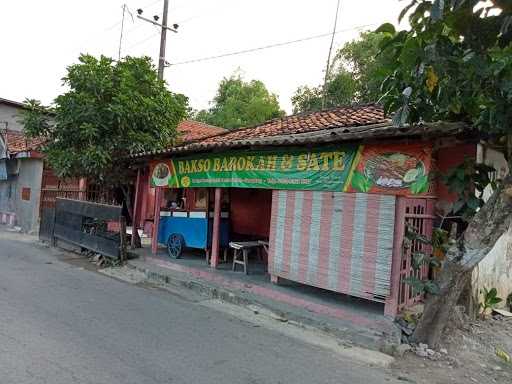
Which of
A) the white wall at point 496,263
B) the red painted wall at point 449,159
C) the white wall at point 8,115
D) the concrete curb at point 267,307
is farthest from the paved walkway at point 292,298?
the white wall at point 8,115

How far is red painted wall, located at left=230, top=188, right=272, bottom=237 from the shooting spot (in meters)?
12.0

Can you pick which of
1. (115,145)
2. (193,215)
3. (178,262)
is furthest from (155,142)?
(178,262)

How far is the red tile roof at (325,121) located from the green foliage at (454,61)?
12.0ft

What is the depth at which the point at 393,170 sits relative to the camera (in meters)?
6.32

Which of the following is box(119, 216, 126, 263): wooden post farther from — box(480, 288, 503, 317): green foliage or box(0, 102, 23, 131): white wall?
box(0, 102, 23, 131): white wall

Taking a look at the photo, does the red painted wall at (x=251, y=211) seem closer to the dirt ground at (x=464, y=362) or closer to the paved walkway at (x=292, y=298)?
the paved walkway at (x=292, y=298)

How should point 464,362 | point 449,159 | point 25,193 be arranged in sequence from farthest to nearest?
point 25,193 < point 449,159 < point 464,362

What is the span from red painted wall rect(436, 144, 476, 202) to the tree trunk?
69.6 inches

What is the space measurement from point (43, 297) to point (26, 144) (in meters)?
13.0

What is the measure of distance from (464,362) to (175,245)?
280 inches

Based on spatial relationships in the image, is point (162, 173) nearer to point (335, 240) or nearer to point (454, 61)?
point (335, 240)

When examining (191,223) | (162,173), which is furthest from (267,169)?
(162,173)

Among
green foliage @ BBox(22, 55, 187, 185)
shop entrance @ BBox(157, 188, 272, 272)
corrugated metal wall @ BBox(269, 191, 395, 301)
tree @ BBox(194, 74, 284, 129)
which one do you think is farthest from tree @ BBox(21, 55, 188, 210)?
tree @ BBox(194, 74, 284, 129)

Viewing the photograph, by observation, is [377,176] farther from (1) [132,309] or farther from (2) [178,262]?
(2) [178,262]
